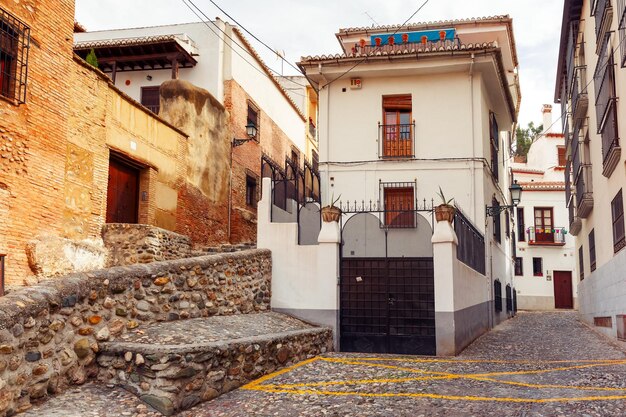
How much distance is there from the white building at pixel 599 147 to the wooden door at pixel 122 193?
10401mm

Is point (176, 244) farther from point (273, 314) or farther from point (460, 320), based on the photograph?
point (460, 320)

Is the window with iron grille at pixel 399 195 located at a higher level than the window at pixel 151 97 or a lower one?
lower

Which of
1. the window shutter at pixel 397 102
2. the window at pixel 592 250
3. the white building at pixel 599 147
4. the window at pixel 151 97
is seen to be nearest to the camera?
the white building at pixel 599 147

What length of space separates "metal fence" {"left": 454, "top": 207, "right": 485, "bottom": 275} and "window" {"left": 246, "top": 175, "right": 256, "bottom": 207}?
859 centimetres

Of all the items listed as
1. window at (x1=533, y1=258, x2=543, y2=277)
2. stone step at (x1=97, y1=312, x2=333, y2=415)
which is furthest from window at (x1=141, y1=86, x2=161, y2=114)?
window at (x1=533, y1=258, x2=543, y2=277)

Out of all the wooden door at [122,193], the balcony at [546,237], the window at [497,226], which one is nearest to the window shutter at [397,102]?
the window at [497,226]

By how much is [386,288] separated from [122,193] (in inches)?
277

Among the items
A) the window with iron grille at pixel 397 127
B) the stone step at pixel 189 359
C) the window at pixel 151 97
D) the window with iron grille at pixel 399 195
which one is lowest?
the stone step at pixel 189 359

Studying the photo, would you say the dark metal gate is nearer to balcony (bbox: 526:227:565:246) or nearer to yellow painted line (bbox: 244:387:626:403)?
yellow painted line (bbox: 244:387:626:403)

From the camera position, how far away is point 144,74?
59.7 feet

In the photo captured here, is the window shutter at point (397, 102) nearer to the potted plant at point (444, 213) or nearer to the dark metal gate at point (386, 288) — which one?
the dark metal gate at point (386, 288)

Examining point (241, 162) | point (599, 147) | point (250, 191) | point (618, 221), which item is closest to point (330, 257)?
point (618, 221)

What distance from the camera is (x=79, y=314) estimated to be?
5.72 metres

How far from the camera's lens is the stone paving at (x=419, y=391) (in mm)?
5352
